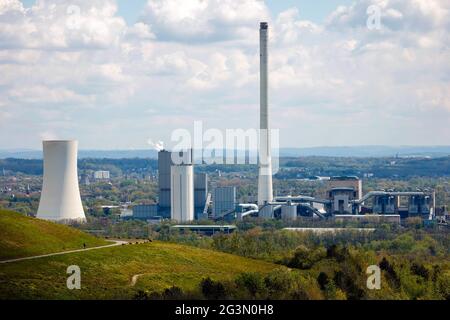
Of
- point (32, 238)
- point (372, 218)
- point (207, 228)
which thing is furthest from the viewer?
point (372, 218)

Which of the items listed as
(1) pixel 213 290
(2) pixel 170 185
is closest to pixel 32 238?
(1) pixel 213 290

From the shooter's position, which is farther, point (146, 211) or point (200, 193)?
point (200, 193)

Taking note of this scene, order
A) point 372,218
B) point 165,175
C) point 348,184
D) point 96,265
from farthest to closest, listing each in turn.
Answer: point 348,184 → point 165,175 → point 372,218 → point 96,265

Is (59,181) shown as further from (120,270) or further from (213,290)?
(213,290)

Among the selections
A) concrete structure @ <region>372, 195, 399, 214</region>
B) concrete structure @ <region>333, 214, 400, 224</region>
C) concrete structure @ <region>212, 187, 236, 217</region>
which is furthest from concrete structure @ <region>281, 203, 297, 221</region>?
concrete structure @ <region>372, 195, 399, 214</region>

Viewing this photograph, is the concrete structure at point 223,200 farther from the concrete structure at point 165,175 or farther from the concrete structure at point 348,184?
the concrete structure at point 348,184
